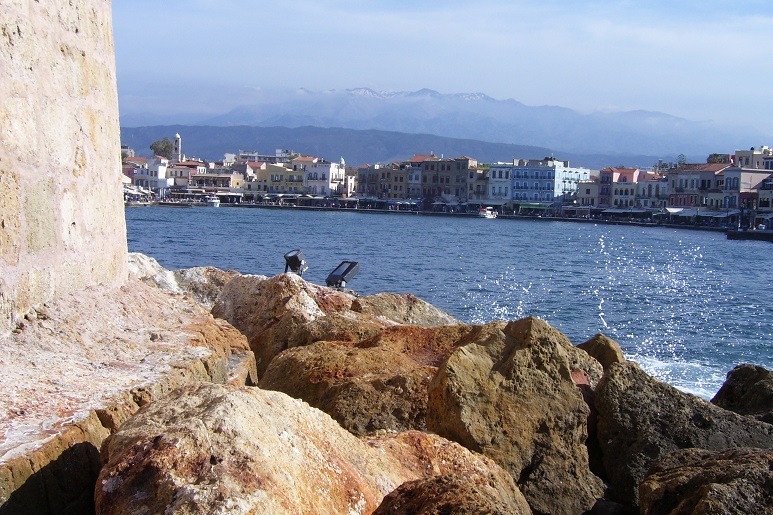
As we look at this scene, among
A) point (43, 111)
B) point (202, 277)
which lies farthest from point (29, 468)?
point (202, 277)

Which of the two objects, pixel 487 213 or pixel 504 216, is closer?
pixel 487 213

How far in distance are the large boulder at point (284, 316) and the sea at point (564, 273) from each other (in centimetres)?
937

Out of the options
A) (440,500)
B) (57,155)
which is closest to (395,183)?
(57,155)

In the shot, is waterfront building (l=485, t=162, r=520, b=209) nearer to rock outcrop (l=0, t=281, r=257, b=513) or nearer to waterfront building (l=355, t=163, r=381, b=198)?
waterfront building (l=355, t=163, r=381, b=198)

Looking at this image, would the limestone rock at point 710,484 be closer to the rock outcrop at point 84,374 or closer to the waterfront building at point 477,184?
the rock outcrop at point 84,374

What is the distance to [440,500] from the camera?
2.38 m

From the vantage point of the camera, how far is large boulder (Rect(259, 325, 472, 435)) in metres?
4.33

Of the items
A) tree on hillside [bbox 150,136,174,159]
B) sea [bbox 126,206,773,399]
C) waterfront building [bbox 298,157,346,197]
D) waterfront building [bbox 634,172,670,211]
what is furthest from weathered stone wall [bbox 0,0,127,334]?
tree on hillside [bbox 150,136,174,159]

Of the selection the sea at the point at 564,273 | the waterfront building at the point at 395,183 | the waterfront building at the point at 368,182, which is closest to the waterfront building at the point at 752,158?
the sea at the point at 564,273

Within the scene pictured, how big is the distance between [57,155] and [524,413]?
2.50 meters

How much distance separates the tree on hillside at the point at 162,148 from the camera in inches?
5856

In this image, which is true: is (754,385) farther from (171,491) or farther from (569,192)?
(569,192)

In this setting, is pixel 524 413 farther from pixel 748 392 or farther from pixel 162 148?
pixel 162 148

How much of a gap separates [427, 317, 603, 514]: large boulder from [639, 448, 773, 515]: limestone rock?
0.50 metres
